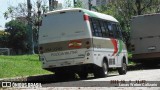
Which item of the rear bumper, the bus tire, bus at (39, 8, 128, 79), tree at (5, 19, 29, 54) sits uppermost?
bus at (39, 8, 128, 79)

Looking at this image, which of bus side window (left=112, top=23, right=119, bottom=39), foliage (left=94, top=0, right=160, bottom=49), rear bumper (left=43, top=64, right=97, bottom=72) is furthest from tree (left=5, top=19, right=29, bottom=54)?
rear bumper (left=43, top=64, right=97, bottom=72)

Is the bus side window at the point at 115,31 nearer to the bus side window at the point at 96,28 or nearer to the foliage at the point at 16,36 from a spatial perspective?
the bus side window at the point at 96,28

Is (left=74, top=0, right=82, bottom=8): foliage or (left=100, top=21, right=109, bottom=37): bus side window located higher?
(left=74, top=0, right=82, bottom=8): foliage

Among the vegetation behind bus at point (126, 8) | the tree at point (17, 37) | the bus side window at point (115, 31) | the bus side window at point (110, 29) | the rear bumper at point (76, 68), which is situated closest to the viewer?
the rear bumper at point (76, 68)

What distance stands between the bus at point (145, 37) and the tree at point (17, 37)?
5251cm

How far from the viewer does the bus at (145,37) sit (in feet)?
94.0

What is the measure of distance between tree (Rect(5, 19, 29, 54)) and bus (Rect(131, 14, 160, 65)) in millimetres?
52508

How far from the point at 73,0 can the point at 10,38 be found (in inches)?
1601

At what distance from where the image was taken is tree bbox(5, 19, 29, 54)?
80.9 meters

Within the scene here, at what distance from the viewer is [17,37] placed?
81562mm

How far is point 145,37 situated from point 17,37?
54.8m

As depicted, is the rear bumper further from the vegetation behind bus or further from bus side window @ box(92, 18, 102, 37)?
the vegetation behind bus

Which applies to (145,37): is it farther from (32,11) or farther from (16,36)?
(16,36)

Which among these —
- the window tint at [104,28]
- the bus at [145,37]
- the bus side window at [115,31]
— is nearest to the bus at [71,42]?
the window tint at [104,28]
